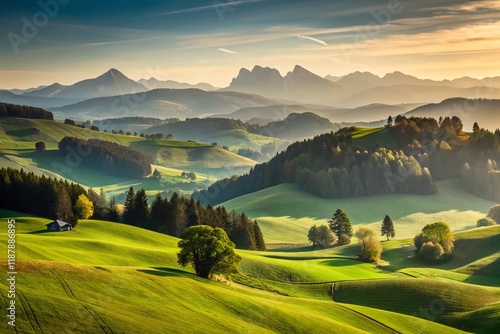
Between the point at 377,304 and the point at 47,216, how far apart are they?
7295 centimetres

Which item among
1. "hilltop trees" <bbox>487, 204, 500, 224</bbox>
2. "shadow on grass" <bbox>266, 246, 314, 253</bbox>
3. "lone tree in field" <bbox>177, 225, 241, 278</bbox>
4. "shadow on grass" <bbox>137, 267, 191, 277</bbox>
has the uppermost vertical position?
"hilltop trees" <bbox>487, 204, 500, 224</bbox>

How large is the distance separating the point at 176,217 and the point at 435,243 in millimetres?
61433

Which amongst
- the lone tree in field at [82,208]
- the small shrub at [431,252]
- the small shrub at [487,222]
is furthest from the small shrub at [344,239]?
the lone tree in field at [82,208]

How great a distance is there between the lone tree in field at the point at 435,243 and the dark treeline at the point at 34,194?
78943mm

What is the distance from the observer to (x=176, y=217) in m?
131

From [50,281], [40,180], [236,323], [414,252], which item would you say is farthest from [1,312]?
[414,252]

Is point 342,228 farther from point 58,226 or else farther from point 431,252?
point 58,226

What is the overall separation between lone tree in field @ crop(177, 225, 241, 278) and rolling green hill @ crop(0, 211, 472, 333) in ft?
8.36

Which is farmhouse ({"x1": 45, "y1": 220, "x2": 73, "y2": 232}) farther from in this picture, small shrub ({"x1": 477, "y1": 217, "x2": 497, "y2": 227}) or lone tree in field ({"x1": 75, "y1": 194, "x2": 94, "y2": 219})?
small shrub ({"x1": 477, "y1": 217, "x2": 497, "y2": 227})

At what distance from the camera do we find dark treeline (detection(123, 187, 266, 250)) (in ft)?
430

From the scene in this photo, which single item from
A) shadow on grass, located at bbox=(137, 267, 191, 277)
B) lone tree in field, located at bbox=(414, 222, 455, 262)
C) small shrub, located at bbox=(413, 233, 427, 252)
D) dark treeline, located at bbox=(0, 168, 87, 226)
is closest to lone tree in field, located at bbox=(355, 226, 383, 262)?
lone tree in field, located at bbox=(414, 222, 455, 262)

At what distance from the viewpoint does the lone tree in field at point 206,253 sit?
72.0m

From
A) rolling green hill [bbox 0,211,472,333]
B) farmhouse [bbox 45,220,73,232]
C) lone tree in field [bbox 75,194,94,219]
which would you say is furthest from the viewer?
lone tree in field [bbox 75,194,94,219]

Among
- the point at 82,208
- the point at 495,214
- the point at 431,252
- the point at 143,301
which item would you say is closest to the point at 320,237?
the point at 431,252
